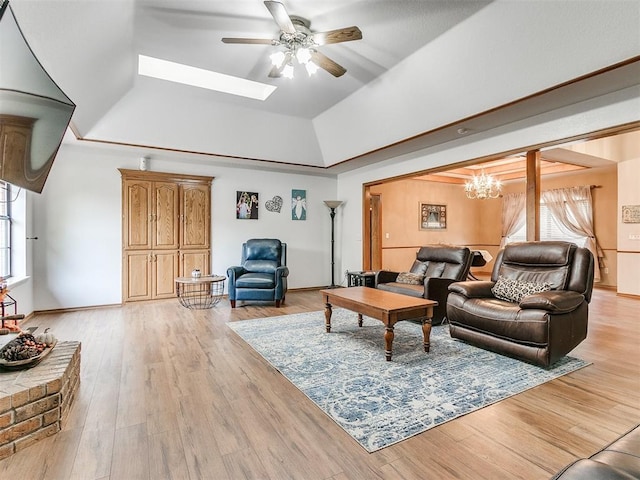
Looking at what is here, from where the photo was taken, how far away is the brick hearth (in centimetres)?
176

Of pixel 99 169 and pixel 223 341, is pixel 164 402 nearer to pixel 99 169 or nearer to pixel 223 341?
pixel 223 341

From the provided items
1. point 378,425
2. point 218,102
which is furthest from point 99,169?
point 378,425

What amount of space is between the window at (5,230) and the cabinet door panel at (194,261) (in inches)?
88.9

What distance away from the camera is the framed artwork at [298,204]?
7027 mm

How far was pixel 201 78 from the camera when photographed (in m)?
4.24

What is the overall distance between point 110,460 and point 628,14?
4.28 metres

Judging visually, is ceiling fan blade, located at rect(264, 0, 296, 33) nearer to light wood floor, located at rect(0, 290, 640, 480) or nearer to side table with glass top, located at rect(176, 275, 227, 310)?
light wood floor, located at rect(0, 290, 640, 480)

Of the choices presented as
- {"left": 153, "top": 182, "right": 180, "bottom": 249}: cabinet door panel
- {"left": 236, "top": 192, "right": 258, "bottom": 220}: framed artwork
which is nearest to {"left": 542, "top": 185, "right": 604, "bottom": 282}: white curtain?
{"left": 236, "top": 192, "right": 258, "bottom": 220}: framed artwork

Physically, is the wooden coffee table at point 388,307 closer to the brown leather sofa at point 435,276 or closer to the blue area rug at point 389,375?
the blue area rug at point 389,375

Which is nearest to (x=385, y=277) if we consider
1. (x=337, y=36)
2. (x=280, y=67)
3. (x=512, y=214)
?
(x=280, y=67)

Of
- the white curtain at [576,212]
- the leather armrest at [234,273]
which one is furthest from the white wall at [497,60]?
the white curtain at [576,212]

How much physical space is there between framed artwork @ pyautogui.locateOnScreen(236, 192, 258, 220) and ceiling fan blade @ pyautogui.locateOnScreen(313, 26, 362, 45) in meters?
4.05

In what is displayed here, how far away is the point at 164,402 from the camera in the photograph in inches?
90.9

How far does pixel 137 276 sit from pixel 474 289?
511 cm
